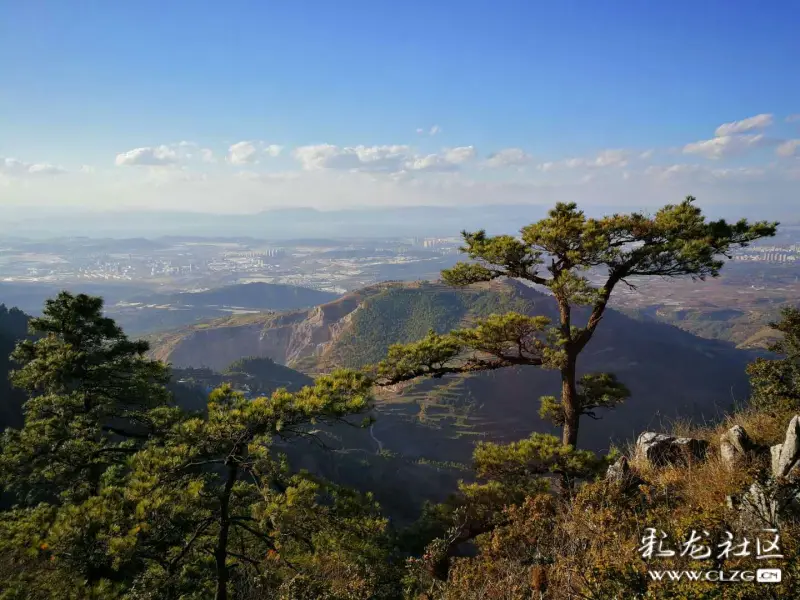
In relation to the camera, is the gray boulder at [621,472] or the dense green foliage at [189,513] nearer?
the dense green foliage at [189,513]

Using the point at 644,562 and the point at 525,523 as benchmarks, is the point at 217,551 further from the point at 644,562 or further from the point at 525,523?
the point at 644,562

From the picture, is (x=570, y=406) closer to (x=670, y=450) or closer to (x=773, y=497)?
(x=670, y=450)

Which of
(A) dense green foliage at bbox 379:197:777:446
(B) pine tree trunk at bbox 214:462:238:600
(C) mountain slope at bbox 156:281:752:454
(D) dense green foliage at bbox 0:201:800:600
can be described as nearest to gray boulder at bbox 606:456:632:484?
(D) dense green foliage at bbox 0:201:800:600

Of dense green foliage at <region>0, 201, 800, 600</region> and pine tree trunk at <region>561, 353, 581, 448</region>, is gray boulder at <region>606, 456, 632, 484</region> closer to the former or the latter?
dense green foliage at <region>0, 201, 800, 600</region>

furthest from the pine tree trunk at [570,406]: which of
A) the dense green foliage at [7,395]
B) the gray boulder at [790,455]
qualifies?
the dense green foliage at [7,395]

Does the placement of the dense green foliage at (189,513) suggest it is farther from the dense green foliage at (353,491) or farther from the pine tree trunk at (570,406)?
the pine tree trunk at (570,406)

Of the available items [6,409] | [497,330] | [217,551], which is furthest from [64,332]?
[6,409]
